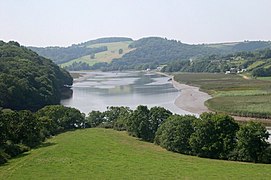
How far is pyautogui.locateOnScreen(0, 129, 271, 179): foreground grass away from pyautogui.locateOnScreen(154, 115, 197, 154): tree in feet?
4.83

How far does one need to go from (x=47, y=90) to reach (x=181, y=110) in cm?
3986

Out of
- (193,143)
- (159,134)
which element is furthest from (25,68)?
(193,143)

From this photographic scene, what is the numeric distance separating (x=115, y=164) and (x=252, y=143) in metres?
17.1

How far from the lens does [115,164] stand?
46438mm

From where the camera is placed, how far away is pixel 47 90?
114m

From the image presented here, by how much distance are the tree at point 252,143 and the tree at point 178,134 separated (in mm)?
7481

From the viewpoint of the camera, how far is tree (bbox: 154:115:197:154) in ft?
180

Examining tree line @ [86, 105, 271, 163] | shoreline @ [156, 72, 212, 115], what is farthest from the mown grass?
tree line @ [86, 105, 271, 163]

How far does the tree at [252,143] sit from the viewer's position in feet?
162

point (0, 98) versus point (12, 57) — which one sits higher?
point (12, 57)

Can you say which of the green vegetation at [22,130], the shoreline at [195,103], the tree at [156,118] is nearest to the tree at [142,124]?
the tree at [156,118]

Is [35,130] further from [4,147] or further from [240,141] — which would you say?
[240,141]

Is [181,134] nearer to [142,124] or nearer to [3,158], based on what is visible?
[142,124]

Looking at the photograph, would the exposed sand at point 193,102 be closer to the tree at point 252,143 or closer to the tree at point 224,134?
the tree at point 224,134
